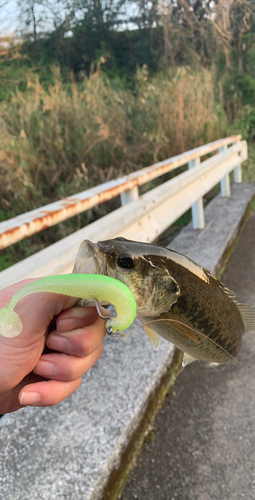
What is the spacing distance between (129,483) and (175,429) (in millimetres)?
459

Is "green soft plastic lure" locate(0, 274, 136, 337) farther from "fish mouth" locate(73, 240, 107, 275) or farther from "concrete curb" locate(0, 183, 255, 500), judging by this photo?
"concrete curb" locate(0, 183, 255, 500)

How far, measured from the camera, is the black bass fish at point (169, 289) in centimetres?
75

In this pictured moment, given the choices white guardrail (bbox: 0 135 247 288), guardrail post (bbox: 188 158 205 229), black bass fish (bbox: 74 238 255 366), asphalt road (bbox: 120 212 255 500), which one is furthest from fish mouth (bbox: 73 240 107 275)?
guardrail post (bbox: 188 158 205 229)

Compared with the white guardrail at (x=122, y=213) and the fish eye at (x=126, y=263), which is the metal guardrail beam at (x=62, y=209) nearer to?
the white guardrail at (x=122, y=213)

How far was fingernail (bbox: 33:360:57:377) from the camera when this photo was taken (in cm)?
105

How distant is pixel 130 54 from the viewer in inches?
904

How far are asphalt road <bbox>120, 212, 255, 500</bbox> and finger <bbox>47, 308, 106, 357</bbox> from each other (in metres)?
1.41

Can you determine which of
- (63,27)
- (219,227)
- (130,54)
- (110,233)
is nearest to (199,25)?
(130,54)

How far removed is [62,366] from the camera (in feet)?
3.42

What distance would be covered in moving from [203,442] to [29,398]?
65.2 inches

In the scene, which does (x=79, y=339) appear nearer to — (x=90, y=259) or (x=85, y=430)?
(x=90, y=259)

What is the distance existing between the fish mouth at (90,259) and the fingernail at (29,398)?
40cm

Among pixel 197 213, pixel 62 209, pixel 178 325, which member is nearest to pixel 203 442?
pixel 62 209

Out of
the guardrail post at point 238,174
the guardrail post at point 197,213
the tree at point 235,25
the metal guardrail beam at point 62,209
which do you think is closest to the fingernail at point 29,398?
the metal guardrail beam at point 62,209
